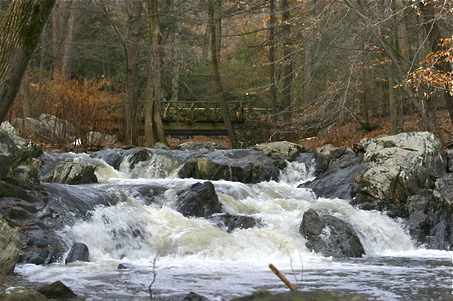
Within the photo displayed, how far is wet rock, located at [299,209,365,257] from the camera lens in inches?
354

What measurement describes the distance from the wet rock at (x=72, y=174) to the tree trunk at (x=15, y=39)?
6.27m

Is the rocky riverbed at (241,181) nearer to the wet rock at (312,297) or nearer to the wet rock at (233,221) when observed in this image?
the wet rock at (233,221)

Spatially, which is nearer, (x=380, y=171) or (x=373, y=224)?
(x=373, y=224)

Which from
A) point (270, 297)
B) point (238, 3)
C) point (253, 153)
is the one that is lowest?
point (270, 297)

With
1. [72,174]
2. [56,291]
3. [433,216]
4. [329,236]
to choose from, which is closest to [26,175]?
[72,174]

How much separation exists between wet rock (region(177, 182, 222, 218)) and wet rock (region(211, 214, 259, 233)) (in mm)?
373

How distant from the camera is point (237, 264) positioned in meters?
7.89

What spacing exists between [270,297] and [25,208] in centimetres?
668

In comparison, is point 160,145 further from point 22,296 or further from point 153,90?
point 22,296

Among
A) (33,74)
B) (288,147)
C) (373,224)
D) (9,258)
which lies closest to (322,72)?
(288,147)

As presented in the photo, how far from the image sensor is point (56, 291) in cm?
526

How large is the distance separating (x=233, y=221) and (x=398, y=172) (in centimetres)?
422

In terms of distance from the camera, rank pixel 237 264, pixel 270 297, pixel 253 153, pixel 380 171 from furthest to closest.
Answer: pixel 253 153, pixel 380 171, pixel 237 264, pixel 270 297

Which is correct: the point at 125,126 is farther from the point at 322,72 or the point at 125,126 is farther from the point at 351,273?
the point at 351,273
